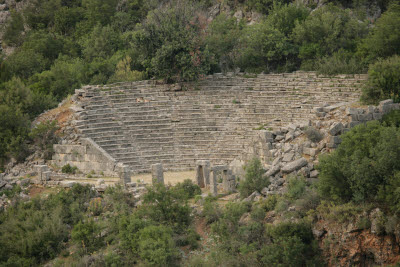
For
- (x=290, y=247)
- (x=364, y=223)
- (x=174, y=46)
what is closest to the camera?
(x=364, y=223)

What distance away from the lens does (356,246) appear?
21.6m

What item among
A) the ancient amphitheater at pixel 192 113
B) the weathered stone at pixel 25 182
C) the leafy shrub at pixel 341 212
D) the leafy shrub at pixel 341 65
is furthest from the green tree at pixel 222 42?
the leafy shrub at pixel 341 212

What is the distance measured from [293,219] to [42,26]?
112 ft

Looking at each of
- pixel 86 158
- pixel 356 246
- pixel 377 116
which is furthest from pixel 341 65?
pixel 356 246

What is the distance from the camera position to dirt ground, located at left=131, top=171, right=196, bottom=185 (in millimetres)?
29984

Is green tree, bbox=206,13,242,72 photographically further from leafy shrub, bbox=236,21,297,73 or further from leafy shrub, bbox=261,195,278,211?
leafy shrub, bbox=261,195,278,211

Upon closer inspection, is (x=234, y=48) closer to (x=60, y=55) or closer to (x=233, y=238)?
(x=60, y=55)

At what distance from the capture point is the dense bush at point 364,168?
21953 millimetres

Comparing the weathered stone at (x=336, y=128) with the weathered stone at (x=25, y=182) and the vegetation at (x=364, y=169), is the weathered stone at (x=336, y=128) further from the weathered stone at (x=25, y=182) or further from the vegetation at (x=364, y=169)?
the weathered stone at (x=25, y=182)

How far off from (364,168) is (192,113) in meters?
14.6

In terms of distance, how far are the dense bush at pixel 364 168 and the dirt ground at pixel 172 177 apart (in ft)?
27.1

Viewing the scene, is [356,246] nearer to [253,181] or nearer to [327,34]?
[253,181]

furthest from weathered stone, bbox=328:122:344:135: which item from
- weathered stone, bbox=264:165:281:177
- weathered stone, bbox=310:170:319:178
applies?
weathered stone, bbox=264:165:281:177

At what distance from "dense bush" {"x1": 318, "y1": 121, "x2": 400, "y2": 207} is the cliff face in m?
1.17
